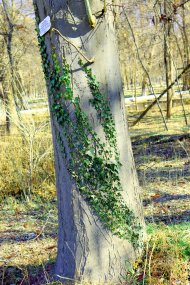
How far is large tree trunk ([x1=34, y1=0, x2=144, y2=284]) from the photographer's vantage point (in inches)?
101

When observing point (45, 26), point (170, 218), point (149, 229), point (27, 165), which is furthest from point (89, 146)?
point (27, 165)

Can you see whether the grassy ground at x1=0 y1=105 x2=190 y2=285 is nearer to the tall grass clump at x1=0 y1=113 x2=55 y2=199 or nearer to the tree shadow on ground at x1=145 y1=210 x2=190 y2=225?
the tree shadow on ground at x1=145 y1=210 x2=190 y2=225

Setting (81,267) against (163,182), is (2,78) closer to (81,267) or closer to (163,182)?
(163,182)

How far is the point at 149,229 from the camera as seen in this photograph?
316 centimetres

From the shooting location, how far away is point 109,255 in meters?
2.76

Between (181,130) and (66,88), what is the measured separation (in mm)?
10400

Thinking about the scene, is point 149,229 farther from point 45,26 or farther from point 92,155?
point 45,26

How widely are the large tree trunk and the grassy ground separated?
21cm

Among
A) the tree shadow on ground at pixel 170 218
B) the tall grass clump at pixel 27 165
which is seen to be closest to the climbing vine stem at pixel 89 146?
the tree shadow on ground at pixel 170 218

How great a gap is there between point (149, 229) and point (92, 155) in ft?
3.10

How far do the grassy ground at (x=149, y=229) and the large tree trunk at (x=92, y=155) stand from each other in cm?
21

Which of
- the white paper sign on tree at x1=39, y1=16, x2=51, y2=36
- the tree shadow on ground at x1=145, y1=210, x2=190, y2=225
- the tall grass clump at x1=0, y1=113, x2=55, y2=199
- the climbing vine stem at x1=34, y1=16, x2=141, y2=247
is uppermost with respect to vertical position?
the white paper sign on tree at x1=39, y1=16, x2=51, y2=36

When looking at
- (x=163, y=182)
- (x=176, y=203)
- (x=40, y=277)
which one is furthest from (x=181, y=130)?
(x=40, y=277)

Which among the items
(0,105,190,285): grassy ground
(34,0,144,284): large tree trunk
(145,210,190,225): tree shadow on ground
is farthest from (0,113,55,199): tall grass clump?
(34,0,144,284): large tree trunk
